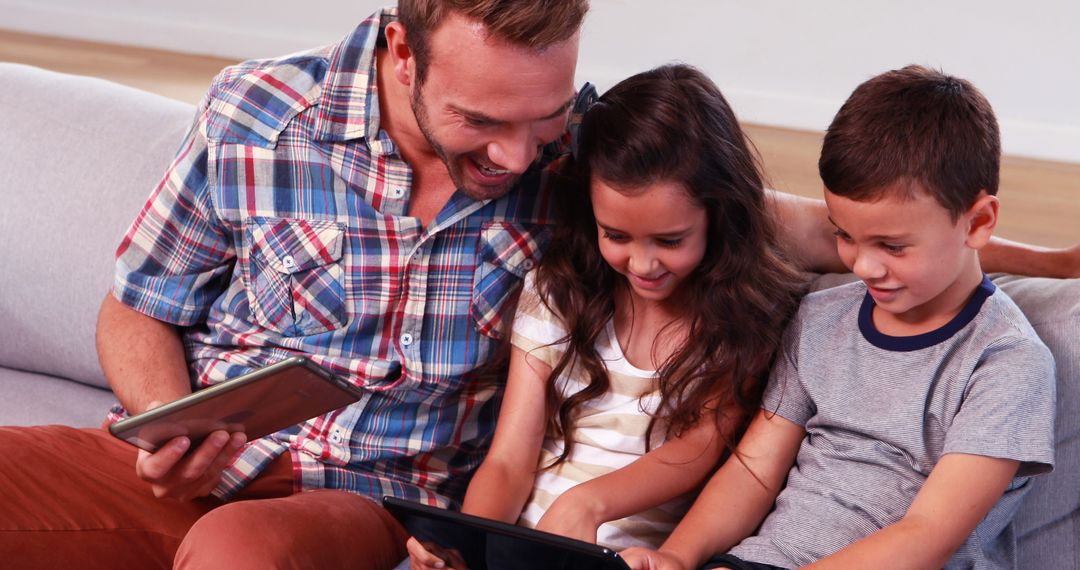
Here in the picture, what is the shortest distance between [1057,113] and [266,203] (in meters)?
3.41

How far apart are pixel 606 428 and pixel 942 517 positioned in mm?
497

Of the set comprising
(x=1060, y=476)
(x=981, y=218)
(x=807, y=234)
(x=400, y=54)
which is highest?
(x=400, y=54)

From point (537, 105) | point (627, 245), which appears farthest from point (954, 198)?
point (537, 105)

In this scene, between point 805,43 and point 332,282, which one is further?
point 805,43

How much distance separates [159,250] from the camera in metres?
1.79

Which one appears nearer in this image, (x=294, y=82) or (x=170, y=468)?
(x=170, y=468)

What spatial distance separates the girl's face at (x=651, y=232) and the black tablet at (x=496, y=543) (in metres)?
0.41

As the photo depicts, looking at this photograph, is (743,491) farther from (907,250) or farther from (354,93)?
(354,93)

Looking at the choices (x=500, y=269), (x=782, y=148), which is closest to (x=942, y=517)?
(x=500, y=269)

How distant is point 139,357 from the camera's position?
70.1 inches

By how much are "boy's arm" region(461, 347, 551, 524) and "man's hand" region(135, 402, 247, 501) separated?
0.34m

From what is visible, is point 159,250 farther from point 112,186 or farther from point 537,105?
point 537,105

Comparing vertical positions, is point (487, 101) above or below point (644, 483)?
above

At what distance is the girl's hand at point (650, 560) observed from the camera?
1.50 meters
